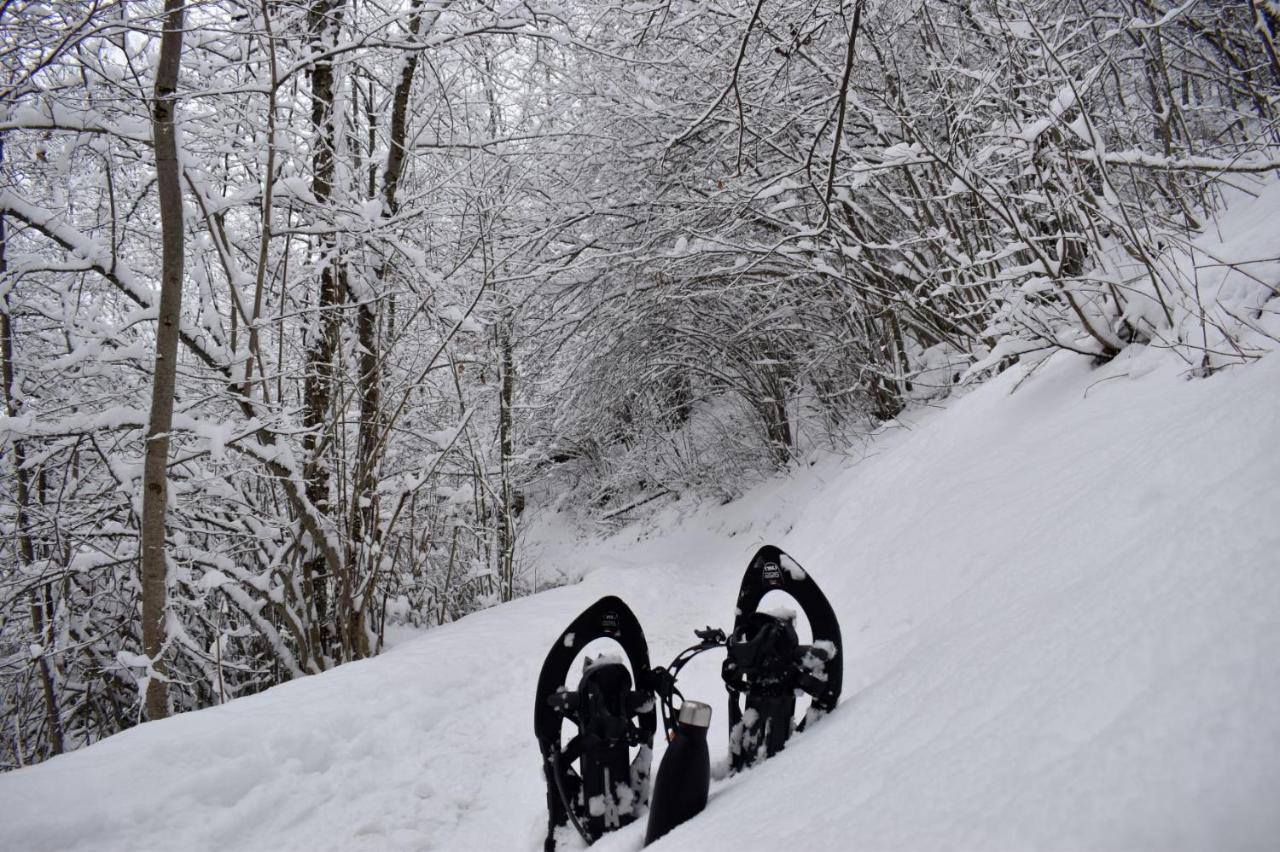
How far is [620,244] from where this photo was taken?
6441 millimetres

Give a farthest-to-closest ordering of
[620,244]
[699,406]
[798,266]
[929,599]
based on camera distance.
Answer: [699,406] < [620,244] < [798,266] < [929,599]

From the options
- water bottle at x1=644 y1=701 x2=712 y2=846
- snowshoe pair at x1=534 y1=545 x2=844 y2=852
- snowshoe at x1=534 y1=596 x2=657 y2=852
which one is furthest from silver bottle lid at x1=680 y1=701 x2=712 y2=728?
snowshoe at x1=534 y1=596 x2=657 y2=852

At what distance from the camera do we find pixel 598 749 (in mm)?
1778

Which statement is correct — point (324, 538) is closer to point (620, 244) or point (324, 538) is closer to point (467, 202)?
point (467, 202)

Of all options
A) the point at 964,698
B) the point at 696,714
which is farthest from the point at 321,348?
the point at 964,698

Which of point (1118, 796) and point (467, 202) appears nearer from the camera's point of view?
point (1118, 796)

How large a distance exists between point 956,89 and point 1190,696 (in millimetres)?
5117

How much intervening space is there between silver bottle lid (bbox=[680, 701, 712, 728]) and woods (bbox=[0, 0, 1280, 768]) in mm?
1443

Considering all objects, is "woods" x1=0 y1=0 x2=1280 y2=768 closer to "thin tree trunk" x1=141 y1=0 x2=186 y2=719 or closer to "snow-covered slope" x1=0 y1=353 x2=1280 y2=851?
"thin tree trunk" x1=141 y1=0 x2=186 y2=719

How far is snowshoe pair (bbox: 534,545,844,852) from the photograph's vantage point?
1661 millimetres

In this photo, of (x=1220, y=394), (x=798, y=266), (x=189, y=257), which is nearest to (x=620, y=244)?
(x=798, y=266)

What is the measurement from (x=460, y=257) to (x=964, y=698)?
17.4ft

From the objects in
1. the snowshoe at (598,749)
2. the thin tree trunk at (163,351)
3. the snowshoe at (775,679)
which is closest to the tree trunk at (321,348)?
the thin tree trunk at (163,351)

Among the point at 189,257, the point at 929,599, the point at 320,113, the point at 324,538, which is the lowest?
the point at 324,538
